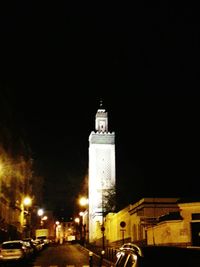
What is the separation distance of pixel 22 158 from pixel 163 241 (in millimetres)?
63963

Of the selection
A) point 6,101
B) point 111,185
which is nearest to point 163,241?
point 6,101

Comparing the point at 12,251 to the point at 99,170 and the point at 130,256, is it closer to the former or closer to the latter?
the point at 130,256

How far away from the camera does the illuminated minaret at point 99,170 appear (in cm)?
11096

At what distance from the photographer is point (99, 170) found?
11544 cm

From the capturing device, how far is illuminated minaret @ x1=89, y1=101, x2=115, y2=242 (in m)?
111

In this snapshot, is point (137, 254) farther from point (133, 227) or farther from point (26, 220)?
point (26, 220)

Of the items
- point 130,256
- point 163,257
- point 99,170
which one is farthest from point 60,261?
point 99,170

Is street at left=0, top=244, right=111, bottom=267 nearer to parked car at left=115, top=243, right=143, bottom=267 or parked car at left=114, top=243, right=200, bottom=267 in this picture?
parked car at left=115, top=243, right=143, bottom=267

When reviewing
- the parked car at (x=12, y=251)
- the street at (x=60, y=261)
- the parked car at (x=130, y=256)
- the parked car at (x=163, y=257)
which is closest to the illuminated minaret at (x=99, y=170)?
the street at (x=60, y=261)

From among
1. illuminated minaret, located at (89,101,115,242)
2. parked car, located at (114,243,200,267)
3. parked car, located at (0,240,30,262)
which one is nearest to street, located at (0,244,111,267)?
parked car, located at (0,240,30,262)

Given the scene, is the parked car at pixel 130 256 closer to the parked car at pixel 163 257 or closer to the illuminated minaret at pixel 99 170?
the parked car at pixel 163 257

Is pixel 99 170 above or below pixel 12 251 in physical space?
above

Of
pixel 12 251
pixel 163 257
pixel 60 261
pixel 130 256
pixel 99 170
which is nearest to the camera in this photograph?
pixel 163 257

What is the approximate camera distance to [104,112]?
131 meters
